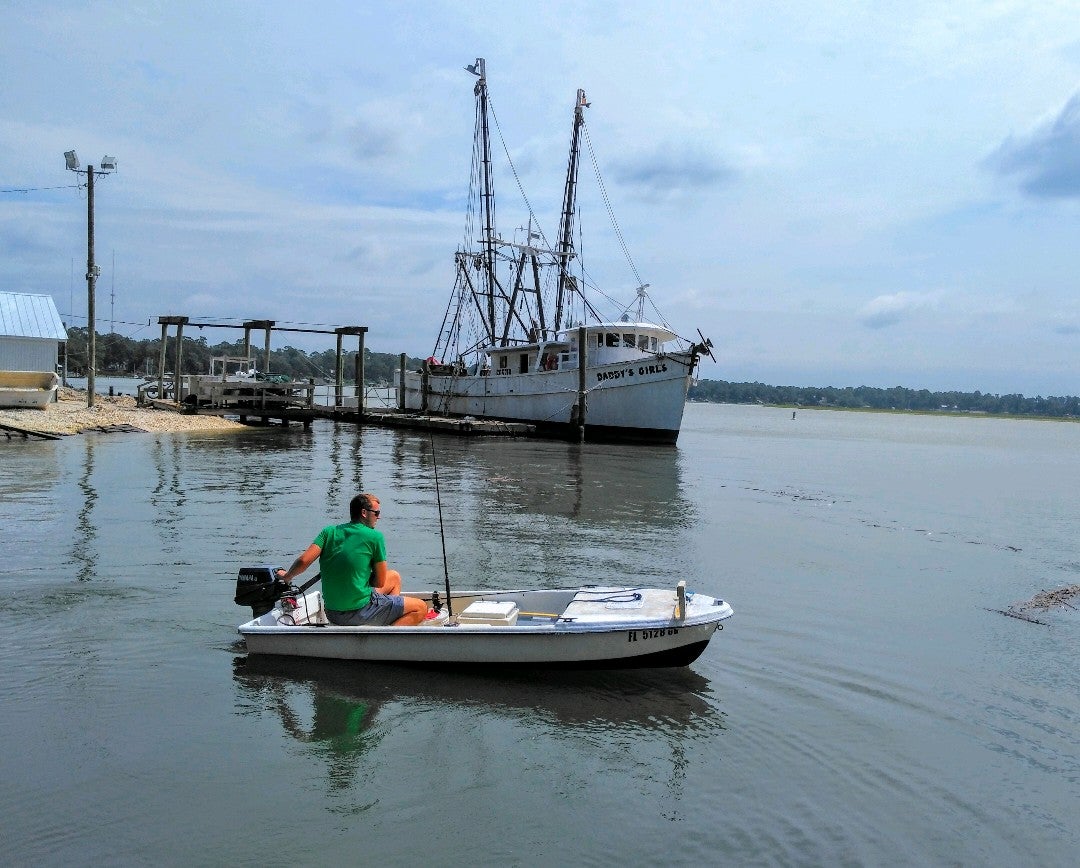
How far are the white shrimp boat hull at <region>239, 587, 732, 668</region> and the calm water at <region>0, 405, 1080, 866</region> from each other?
21 centimetres

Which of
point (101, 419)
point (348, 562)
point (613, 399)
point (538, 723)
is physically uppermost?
point (613, 399)

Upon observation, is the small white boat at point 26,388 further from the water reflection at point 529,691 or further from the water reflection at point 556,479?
the water reflection at point 529,691

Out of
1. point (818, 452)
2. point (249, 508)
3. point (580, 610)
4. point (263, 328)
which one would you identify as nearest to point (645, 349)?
point (818, 452)

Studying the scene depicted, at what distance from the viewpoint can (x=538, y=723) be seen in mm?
7328

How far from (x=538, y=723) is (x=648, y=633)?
52.1 inches

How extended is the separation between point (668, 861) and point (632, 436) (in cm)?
Result: 3837

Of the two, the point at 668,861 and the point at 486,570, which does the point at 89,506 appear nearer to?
the point at 486,570

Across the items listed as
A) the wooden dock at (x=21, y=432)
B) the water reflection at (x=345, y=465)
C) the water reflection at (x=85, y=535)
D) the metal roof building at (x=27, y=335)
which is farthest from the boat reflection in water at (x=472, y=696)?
the metal roof building at (x=27, y=335)

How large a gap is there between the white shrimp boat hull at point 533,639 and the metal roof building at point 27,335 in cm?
3548

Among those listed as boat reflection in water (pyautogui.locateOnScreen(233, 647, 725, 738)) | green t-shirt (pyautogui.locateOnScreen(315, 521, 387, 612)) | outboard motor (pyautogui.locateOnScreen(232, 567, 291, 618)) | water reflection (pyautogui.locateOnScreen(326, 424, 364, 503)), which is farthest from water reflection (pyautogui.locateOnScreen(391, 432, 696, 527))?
boat reflection in water (pyautogui.locateOnScreen(233, 647, 725, 738))

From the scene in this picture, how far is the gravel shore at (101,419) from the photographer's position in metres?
30.1

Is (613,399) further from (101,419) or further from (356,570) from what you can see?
(356,570)

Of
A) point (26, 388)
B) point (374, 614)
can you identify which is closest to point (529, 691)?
point (374, 614)

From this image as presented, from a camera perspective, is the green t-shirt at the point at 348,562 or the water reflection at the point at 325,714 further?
the green t-shirt at the point at 348,562
